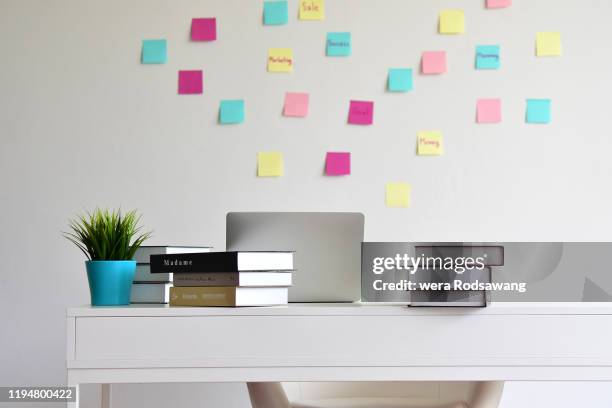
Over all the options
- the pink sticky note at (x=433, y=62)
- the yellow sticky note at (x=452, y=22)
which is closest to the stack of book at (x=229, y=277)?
the pink sticky note at (x=433, y=62)

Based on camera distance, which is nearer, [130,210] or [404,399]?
[404,399]

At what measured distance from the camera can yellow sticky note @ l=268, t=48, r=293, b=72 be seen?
286cm

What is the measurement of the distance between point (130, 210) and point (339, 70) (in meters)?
0.86

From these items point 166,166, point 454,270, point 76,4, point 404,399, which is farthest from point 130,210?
point 454,270

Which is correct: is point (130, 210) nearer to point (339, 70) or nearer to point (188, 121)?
point (188, 121)

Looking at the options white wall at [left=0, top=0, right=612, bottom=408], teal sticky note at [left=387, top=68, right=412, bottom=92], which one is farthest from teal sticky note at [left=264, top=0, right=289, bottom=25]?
teal sticky note at [left=387, top=68, right=412, bottom=92]

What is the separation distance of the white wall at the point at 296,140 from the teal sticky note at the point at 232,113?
0.10 feet

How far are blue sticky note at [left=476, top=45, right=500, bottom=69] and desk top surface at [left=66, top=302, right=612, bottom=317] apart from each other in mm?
1356

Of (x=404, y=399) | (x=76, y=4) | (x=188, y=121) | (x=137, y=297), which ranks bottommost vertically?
(x=404, y=399)

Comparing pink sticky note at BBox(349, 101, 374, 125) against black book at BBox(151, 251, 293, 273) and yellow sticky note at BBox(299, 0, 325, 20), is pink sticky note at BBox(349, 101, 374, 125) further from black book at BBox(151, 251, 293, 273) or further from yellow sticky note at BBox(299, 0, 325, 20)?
black book at BBox(151, 251, 293, 273)

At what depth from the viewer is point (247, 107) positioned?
9.37 feet

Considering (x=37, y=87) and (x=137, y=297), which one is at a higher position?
(x=37, y=87)

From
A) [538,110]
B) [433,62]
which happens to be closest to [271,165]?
[433,62]

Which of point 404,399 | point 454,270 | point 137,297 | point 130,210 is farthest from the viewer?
point 130,210
